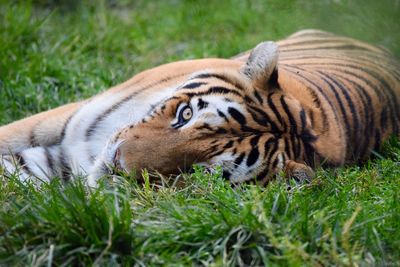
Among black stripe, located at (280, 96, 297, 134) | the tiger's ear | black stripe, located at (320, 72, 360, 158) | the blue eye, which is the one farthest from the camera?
black stripe, located at (320, 72, 360, 158)

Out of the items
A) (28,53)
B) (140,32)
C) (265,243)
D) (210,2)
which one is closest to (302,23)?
(265,243)

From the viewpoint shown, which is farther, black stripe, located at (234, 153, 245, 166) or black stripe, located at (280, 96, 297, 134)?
black stripe, located at (280, 96, 297, 134)

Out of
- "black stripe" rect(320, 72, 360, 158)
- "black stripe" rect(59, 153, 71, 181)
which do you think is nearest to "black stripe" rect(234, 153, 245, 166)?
"black stripe" rect(320, 72, 360, 158)

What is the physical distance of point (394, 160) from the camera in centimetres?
466

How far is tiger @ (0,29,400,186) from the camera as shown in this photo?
4051mm

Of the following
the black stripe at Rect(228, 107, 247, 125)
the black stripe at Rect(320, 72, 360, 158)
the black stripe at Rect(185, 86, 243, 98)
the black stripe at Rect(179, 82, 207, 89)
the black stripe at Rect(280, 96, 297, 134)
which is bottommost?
the black stripe at Rect(320, 72, 360, 158)

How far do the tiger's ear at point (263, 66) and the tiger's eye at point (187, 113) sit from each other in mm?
426

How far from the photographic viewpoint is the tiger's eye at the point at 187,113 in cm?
418

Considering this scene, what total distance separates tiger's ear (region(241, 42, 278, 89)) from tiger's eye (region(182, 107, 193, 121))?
1.40 ft

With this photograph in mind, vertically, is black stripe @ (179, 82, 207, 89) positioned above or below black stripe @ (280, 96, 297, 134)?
above

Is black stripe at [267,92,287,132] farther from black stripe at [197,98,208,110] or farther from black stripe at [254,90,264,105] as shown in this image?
black stripe at [197,98,208,110]

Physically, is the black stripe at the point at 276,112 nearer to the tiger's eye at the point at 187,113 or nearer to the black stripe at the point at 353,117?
the tiger's eye at the point at 187,113

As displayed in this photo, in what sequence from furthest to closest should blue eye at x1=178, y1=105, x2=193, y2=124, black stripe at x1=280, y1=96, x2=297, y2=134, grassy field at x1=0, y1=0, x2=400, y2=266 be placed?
1. black stripe at x1=280, y1=96, x2=297, y2=134
2. blue eye at x1=178, y1=105, x2=193, y2=124
3. grassy field at x1=0, y1=0, x2=400, y2=266

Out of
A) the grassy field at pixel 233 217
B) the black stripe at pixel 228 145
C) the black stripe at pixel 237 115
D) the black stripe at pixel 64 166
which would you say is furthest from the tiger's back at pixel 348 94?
the black stripe at pixel 64 166
